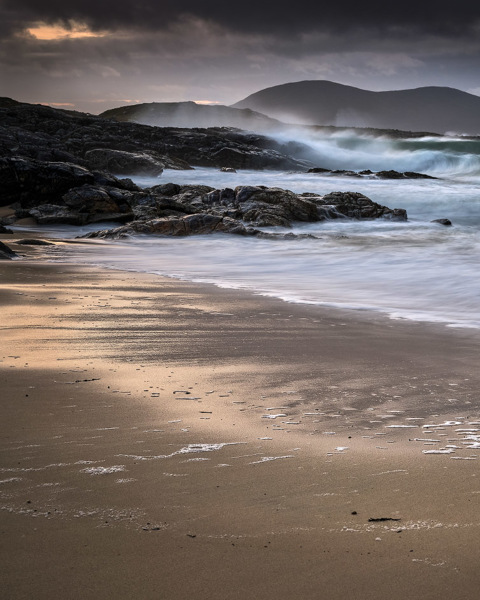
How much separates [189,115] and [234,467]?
66062 mm

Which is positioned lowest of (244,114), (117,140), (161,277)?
(161,277)

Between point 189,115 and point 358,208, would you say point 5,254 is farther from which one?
point 189,115

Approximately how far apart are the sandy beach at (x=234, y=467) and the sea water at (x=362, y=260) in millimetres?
2646

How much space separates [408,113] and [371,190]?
3757 inches

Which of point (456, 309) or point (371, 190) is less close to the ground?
point (371, 190)

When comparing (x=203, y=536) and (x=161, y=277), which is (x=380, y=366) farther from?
(x=161, y=277)

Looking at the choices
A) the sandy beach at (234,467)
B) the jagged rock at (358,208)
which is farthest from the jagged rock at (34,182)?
the sandy beach at (234,467)

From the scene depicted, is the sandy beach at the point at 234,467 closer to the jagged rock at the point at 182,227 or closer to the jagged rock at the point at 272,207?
the jagged rock at the point at 182,227

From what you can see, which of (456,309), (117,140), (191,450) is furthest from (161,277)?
(117,140)

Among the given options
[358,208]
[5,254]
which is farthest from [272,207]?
[5,254]

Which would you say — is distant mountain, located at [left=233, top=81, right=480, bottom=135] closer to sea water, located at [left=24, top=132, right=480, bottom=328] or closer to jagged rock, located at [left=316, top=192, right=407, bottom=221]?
sea water, located at [left=24, top=132, right=480, bottom=328]

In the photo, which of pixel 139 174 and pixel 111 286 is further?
pixel 139 174

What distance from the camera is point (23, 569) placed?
1.52 m

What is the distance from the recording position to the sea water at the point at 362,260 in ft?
23.5
